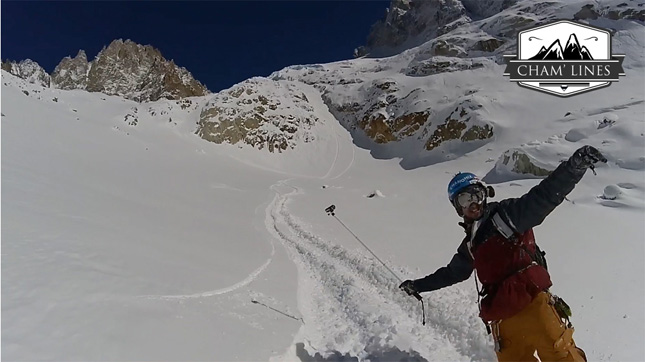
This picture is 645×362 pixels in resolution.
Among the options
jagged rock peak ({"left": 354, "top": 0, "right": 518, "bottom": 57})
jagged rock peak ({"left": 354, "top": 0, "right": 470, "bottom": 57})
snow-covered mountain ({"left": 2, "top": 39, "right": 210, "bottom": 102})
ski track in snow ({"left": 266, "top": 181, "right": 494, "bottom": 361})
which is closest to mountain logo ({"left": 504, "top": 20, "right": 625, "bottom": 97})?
ski track in snow ({"left": 266, "top": 181, "right": 494, "bottom": 361})

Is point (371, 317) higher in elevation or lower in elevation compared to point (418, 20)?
lower

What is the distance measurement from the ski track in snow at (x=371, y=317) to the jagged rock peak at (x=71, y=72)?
10142 centimetres

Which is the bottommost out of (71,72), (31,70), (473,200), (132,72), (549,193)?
(473,200)

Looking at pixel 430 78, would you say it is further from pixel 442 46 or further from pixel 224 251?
pixel 224 251

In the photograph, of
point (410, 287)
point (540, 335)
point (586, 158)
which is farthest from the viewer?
point (410, 287)

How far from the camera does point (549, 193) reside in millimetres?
3062

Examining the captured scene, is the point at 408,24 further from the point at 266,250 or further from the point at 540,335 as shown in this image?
the point at 540,335

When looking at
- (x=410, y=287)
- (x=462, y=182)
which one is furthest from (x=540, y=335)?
(x=410, y=287)

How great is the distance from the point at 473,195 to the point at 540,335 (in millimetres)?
1362

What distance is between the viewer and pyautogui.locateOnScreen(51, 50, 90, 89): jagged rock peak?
293 feet

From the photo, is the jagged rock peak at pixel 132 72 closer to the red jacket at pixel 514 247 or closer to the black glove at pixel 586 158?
the red jacket at pixel 514 247

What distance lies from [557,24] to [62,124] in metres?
56.5

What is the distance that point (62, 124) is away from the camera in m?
20.6

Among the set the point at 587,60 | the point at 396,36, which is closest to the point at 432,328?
the point at 587,60
